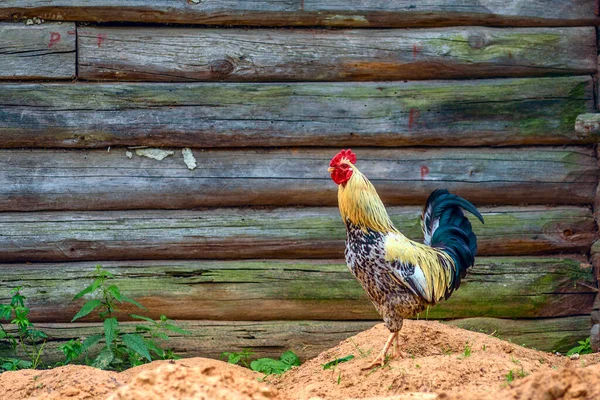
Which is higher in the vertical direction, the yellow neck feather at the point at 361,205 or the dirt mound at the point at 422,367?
the yellow neck feather at the point at 361,205

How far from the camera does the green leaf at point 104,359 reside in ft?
18.0

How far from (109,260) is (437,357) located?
276 cm

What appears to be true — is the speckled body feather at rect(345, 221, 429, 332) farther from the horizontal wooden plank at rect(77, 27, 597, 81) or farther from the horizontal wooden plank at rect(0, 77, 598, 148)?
the horizontal wooden plank at rect(77, 27, 597, 81)

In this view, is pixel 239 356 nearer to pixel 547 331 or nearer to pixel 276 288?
pixel 276 288

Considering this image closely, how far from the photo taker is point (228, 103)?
19.8 feet

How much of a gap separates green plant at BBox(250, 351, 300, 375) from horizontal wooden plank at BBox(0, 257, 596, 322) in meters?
0.35

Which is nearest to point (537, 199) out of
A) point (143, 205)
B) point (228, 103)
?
point (228, 103)

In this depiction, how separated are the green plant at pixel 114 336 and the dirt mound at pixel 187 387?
182 cm

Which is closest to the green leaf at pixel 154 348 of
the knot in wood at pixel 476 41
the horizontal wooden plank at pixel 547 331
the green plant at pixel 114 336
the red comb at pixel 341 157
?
the green plant at pixel 114 336

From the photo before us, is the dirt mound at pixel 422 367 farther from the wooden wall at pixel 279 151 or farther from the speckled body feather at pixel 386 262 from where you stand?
the wooden wall at pixel 279 151

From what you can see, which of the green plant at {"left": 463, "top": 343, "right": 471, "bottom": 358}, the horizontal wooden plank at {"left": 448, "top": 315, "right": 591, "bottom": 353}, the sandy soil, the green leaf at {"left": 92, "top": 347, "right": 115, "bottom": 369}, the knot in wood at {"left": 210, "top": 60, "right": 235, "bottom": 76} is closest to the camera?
the sandy soil

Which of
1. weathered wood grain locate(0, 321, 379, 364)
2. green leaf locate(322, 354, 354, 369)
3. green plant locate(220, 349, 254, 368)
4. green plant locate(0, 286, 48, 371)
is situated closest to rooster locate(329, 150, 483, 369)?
green leaf locate(322, 354, 354, 369)

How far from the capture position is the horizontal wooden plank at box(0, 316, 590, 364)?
602 cm

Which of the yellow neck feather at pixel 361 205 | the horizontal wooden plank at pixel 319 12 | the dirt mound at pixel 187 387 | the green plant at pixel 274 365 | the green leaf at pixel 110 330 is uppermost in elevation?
the horizontal wooden plank at pixel 319 12
